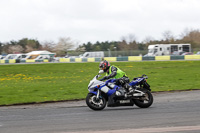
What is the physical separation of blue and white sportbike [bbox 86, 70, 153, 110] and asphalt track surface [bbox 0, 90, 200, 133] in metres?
0.30

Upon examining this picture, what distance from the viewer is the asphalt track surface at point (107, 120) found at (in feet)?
25.2

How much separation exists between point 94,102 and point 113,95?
0.61m

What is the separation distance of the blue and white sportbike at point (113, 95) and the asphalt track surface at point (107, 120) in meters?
0.30

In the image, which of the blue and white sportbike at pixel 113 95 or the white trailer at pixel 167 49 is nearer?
the blue and white sportbike at pixel 113 95

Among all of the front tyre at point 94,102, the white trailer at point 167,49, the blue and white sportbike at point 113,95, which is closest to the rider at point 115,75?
the blue and white sportbike at point 113,95

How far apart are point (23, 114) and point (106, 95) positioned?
99.8 inches

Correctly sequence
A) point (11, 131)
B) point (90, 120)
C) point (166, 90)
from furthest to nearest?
point (166, 90)
point (90, 120)
point (11, 131)

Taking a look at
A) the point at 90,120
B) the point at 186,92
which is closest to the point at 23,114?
the point at 90,120

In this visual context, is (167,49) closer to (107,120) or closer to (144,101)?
(144,101)

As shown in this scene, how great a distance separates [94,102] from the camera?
1100 centimetres

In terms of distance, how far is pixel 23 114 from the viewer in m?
10.5

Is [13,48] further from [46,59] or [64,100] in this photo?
[64,100]

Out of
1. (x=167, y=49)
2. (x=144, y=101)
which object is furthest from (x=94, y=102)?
(x=167, y=49)

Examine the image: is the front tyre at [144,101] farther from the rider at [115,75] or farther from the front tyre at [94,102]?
the front tyre at [94,102]
